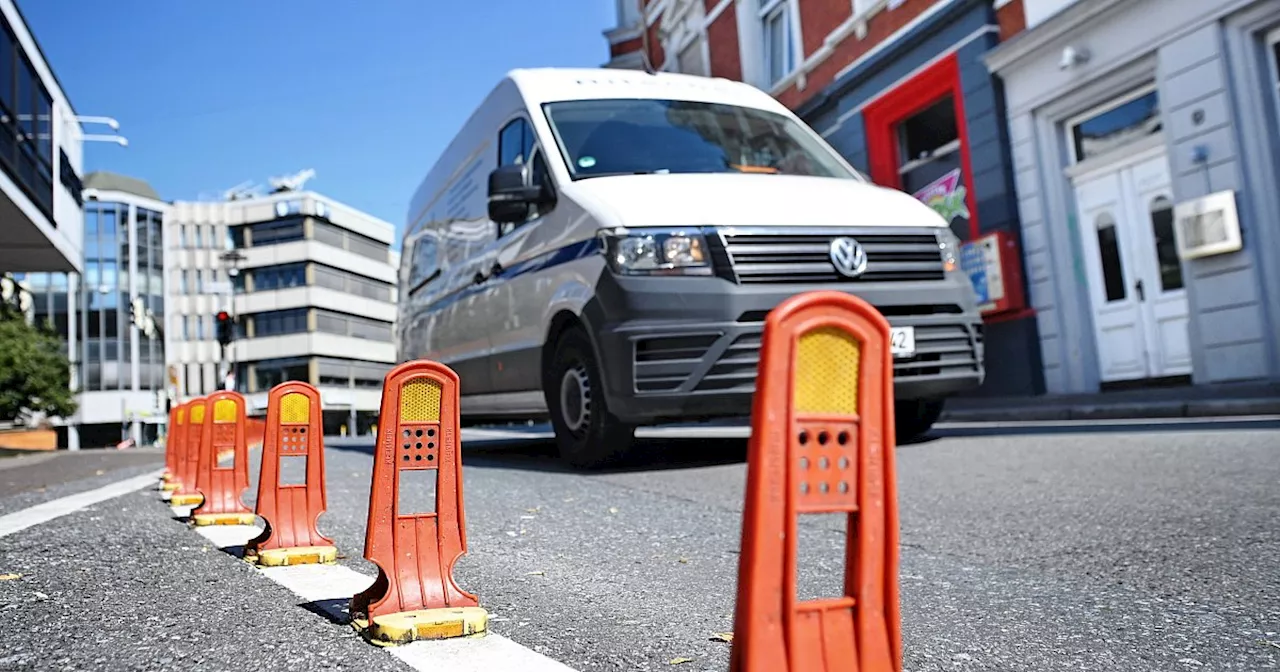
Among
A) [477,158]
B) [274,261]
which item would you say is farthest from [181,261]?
[477,158]

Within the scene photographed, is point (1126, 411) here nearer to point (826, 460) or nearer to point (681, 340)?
point (681, 340)

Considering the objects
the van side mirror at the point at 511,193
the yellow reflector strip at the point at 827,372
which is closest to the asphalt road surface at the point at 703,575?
the yellow reflector strip at the point at 827,372

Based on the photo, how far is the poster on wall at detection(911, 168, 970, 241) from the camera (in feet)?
49.3

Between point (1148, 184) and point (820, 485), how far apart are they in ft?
39.6

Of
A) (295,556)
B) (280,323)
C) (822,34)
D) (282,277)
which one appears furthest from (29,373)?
(282,277)

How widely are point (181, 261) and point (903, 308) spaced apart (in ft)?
242

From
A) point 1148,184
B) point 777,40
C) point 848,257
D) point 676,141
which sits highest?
point 777,40

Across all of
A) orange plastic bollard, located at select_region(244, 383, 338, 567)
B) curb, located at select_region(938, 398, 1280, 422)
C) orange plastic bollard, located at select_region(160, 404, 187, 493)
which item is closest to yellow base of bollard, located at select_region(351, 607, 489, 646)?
orange plastic bollard, located at select_region(244, 383, 338, 567)

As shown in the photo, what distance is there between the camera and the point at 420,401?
9.07 ft

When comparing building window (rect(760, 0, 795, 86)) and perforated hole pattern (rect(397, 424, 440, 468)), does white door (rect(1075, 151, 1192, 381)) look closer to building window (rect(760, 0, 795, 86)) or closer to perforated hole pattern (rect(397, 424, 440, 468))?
building window (rect(760, 0, 795, 86))

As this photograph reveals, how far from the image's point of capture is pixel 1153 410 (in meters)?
9.88

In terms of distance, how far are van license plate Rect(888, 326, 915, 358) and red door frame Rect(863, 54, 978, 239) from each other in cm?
919

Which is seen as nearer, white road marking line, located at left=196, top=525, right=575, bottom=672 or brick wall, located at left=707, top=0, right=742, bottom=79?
white road marking line, located at left=196, top=525, right=575, bottom=672

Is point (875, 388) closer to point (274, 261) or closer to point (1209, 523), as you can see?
point (1209, 523)
